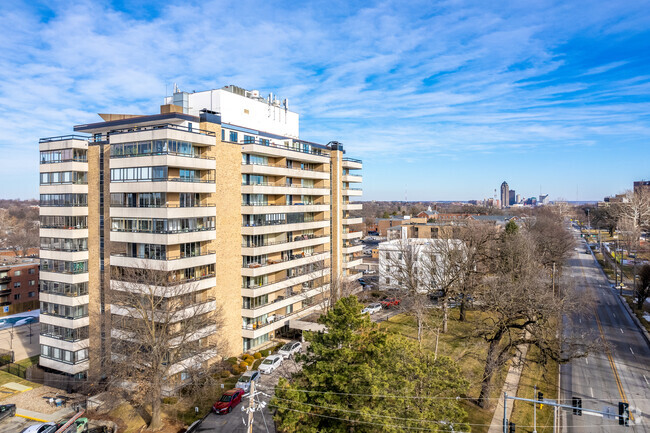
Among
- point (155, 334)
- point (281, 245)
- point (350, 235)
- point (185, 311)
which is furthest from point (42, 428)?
point (350, 235)

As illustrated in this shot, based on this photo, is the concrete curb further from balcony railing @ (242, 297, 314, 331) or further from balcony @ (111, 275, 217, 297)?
balcony @ (111, 275, 217, 297)

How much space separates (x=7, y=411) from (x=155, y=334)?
15034 millimetres

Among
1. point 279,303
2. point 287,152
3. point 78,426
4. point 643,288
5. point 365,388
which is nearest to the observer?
point 365,388

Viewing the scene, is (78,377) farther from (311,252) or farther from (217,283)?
(311,252)

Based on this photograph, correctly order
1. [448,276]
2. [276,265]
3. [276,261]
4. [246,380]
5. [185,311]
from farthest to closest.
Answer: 1. [448,276]
2. [276,261]
3. [276,265]
4. [246,380]
5. [185,311]

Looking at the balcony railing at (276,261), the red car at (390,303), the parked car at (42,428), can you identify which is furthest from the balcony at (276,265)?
the parked car at (42,428)

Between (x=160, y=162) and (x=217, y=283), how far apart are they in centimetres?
1323

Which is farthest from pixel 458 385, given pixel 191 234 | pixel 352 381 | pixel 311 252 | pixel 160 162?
pixel 311 252

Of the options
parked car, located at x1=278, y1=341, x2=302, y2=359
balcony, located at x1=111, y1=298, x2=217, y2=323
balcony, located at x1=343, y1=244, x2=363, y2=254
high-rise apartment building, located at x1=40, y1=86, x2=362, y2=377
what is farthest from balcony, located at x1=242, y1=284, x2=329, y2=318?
balcony, located at x1=343, y1=244, x2=363, y2=254

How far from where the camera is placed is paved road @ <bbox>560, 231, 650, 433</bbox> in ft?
99.6

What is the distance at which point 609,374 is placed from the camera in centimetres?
3831

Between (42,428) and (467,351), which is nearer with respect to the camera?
(42,428)

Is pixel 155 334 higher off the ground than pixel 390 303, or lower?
higher

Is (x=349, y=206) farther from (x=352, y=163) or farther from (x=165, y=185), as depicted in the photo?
(x=165, y=185)
